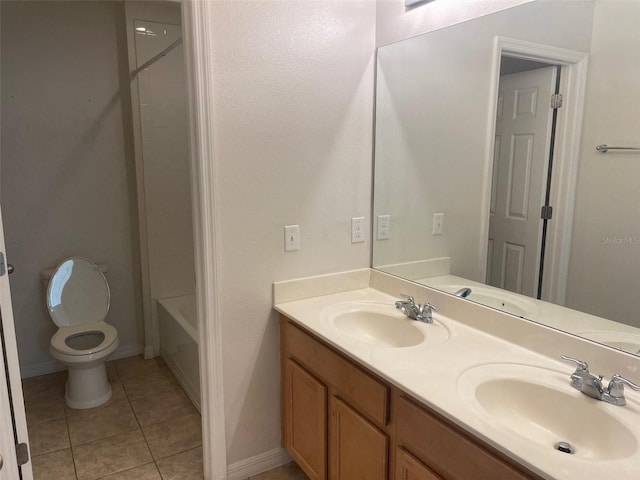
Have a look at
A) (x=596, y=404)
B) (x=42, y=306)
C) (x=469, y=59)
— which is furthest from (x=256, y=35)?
(x=42, y=306)

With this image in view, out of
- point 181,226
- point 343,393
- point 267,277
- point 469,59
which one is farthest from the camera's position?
point 181,226

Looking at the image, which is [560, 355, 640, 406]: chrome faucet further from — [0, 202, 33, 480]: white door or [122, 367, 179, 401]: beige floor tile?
[122, 367, 179, 401]: beige floor tile

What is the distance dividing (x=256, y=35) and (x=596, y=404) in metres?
1.71

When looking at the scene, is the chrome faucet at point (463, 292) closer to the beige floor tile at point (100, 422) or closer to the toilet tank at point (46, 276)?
the beige floor tile at point (100, 422)

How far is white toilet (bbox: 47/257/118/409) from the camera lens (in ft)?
8.75

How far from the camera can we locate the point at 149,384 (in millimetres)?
2961

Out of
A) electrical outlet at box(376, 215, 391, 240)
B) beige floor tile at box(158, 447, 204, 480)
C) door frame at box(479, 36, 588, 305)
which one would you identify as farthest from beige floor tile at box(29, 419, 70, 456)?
door frame at box(479, 36, 588, 305)

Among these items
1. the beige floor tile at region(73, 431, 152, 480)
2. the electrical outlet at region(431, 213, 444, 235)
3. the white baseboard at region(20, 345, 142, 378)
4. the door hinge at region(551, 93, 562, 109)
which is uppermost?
the door hinge at region(551, 93, 562, 109)

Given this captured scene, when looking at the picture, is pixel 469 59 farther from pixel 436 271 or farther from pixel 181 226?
pixel 181 226

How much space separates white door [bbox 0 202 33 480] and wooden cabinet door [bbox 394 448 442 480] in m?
1.26

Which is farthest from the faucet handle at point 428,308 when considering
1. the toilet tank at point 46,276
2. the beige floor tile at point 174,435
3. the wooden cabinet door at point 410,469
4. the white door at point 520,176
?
the toilet tank at point 46,276

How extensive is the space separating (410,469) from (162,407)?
1848mm

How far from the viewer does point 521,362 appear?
56.4 inches

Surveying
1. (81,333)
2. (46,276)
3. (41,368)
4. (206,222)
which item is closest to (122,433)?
(81,333)
